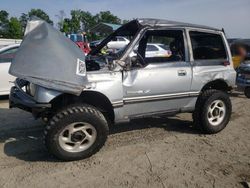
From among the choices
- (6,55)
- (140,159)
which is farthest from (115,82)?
(6,55)

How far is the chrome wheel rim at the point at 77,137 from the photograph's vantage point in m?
4.21

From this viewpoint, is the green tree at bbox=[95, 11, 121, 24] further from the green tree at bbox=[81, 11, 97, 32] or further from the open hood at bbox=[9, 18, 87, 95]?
the open hood at bbox=[9, 18, 87, 95]

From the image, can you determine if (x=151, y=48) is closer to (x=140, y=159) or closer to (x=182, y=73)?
(x=182, y=73)

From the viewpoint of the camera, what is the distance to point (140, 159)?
4383 millimetres

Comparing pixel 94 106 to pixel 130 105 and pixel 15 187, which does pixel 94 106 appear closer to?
pixel 130 105

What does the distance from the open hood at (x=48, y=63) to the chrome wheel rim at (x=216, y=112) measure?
245cm

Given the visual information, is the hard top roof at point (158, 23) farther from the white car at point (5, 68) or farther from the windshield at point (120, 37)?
the white car at point (5, 68)

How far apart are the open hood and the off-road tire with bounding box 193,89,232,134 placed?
220cm

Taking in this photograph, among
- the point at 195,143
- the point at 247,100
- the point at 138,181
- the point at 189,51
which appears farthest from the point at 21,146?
the point at 247,100

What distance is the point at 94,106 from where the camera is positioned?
181 inches

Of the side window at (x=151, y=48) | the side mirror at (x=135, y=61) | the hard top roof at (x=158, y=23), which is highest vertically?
the hard top roof at (x=158, y=23)

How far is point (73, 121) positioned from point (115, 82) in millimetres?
829

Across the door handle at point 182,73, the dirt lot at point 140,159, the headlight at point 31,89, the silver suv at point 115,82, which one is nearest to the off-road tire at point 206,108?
the silver suv at point 115,82

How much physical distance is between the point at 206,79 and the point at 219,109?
0.64m
